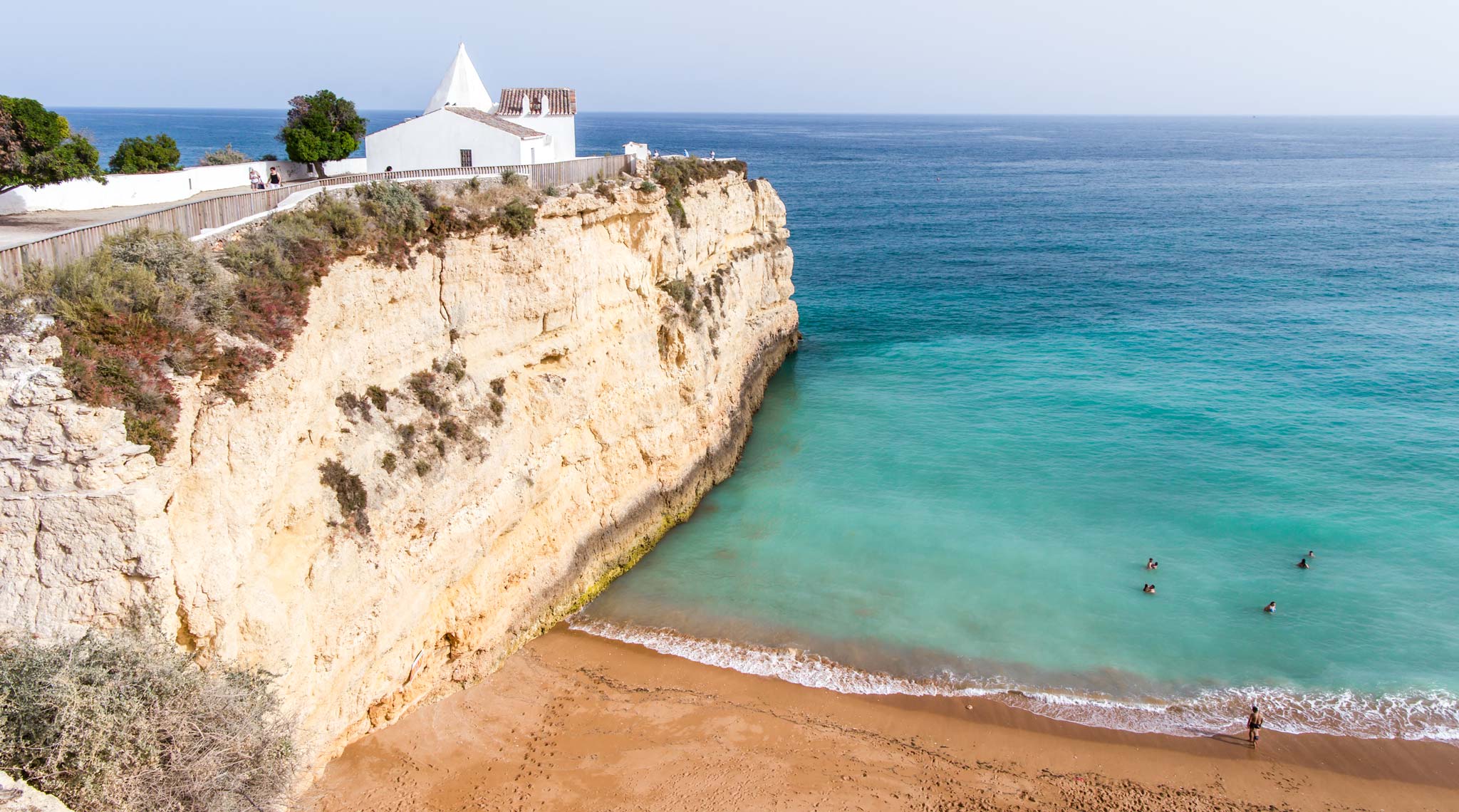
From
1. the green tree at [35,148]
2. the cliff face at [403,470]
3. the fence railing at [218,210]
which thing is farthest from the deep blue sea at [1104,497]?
the green tree at [35,148]

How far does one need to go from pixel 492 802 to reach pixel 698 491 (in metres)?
11.6

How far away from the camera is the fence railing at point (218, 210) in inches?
453


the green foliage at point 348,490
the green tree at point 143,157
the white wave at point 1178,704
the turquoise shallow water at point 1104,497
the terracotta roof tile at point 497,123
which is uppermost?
the terracotta roof tile at point 497,123

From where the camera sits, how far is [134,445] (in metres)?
9.91

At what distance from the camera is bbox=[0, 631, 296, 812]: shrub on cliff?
816cm

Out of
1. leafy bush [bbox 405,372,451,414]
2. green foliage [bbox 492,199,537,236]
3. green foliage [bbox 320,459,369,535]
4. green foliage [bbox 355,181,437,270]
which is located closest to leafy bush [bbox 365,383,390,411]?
leafy bush [bbox 405,372,451,414]

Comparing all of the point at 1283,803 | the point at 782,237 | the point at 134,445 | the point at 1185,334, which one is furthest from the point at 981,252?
the point at 134,445

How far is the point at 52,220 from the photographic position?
682 inches

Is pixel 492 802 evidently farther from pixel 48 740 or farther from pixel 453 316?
pixel 453 316

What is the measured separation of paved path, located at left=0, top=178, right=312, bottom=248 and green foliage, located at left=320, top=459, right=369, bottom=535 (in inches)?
259

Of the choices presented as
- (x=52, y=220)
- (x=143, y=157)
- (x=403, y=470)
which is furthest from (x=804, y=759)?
(x=143, y=157)

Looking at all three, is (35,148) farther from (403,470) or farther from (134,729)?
(134,729)

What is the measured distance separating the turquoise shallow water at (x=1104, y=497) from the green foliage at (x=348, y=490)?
6676 mm

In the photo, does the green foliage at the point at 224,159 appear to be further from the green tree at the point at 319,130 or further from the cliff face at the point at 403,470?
the cliff face at the point at 403,470
